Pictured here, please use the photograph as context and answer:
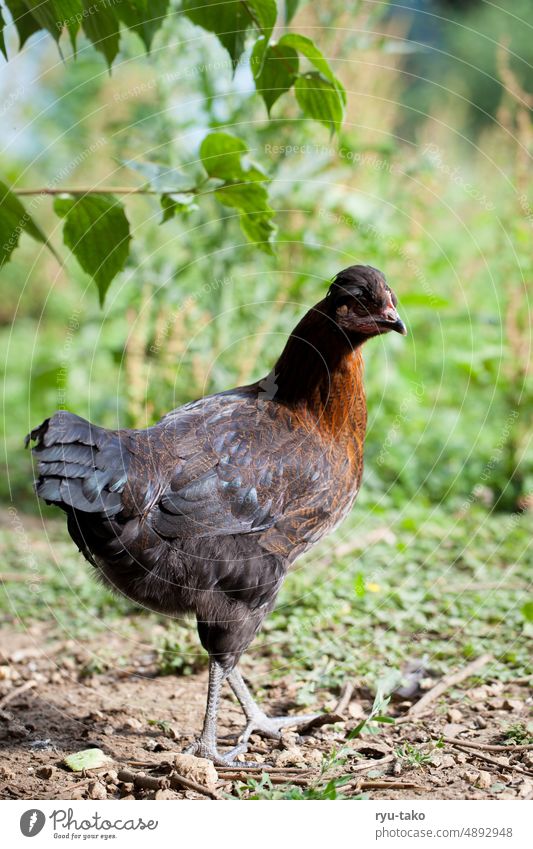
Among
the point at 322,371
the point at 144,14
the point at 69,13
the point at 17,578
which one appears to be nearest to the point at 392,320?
the point at 322,371

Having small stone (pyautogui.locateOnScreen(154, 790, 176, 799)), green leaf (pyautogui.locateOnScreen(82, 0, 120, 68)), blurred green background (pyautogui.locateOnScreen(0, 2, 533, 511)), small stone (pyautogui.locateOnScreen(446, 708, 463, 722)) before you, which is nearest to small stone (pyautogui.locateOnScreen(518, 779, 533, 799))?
small stone (pyautogui.locateOnScreen(446, 708, 463, 722))

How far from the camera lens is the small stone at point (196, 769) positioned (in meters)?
2.48

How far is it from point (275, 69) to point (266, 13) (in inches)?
8.3

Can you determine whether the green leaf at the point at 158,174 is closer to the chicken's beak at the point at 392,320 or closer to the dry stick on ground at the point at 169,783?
the chicken's beak at the point at 392,320

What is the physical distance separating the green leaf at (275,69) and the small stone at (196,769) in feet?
6.93

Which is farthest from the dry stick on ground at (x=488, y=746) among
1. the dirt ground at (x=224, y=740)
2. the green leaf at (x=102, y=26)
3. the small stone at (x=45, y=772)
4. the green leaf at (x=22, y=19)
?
the green leaf at (x=22, y=19)

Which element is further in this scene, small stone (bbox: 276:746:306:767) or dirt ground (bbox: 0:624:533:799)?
small stone (bbox: 276:746:306:767)

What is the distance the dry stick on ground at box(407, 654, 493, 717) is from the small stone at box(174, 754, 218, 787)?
0.92 meters

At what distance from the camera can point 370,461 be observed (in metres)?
5.86

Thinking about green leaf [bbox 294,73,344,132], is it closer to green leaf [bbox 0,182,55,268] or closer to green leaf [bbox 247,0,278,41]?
green leaf [bbox 247,0,278,41]

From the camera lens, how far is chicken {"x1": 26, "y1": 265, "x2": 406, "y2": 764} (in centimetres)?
257

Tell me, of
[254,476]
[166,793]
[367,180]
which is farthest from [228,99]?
[166,793]

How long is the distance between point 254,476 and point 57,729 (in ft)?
4.07

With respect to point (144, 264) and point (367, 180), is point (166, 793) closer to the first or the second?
point (144, 264)
